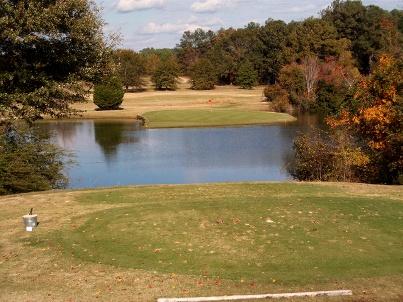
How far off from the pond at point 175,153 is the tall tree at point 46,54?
23.0 feet

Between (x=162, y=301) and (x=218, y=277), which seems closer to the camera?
(x=162, y=301)

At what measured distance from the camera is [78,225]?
13.3m

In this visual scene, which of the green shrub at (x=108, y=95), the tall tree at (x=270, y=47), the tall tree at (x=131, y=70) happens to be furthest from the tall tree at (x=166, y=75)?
the green shrub at (x=108, y=95)

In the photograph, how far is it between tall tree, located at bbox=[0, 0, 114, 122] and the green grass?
3666cm

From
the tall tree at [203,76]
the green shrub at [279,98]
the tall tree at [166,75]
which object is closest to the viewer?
the green shrub at [279,98]

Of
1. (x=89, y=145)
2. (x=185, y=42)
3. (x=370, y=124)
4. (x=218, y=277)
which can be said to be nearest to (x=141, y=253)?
(x=218, y=277)

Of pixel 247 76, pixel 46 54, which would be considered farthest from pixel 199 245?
pixel 247 76

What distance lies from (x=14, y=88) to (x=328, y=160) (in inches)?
646

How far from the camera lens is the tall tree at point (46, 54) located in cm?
1992

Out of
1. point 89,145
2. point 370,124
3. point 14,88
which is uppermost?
point 14,88

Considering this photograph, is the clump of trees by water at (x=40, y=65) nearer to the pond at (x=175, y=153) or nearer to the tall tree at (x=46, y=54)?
the tall tree at (x=46, y=54)

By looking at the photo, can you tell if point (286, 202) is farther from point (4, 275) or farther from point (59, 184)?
point (59, 184)

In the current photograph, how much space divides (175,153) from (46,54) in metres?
18.5

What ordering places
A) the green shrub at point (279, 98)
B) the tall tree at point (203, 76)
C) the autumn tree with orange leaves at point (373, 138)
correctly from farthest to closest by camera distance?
the tall tree at point (203, 76)
the green shrub at point (279, 98)
the autumn tree with orange leaves at point (373, 138)
